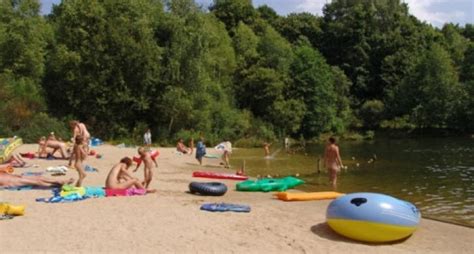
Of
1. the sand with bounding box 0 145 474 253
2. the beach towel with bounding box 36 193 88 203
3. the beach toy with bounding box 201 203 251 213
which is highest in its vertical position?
the beach towel with bounding box 36 193 88 203

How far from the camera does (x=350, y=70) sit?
A: 273 ft

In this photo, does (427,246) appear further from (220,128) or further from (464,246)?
(220,128)

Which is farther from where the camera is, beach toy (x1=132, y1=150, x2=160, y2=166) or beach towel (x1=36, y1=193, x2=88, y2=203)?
beach toy (x1=132, y1=150, x2=160, y2=166)

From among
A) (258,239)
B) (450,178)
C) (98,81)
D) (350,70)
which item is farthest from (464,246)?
(350,70)

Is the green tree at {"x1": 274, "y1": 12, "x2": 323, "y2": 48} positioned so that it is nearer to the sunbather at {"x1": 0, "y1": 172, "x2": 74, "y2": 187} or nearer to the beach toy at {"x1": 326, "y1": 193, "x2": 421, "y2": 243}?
the sunbather at {"x1": 0, "y1": 172, "x2": 74, "y2": 187}

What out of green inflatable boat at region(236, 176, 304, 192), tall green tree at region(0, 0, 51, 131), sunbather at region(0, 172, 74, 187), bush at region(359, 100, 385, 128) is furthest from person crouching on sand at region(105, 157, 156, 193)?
bush at region(359, 100, 385, 128)

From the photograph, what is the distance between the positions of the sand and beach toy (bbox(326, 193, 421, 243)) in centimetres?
22

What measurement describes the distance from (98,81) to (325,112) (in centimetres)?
2872

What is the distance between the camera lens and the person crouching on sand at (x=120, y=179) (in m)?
15.0

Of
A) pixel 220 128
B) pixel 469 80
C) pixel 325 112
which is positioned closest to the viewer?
pixel 220 128

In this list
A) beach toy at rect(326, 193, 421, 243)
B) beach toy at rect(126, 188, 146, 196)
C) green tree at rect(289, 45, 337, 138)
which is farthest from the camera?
green tree at rect(289, 45, 337, 138)

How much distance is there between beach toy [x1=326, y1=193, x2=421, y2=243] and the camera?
10.8 m

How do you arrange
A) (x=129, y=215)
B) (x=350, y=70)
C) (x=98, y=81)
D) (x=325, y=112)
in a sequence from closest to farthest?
1. (x=129, y=215)
2. (x=98, y=81)
3. (x=325, y=112)
4. (x=350, y=70)

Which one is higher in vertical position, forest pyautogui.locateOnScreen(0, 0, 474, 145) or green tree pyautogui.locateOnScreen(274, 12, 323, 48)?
green tree pyautogui.locateOnScreen(274, 12, 323, 48)
